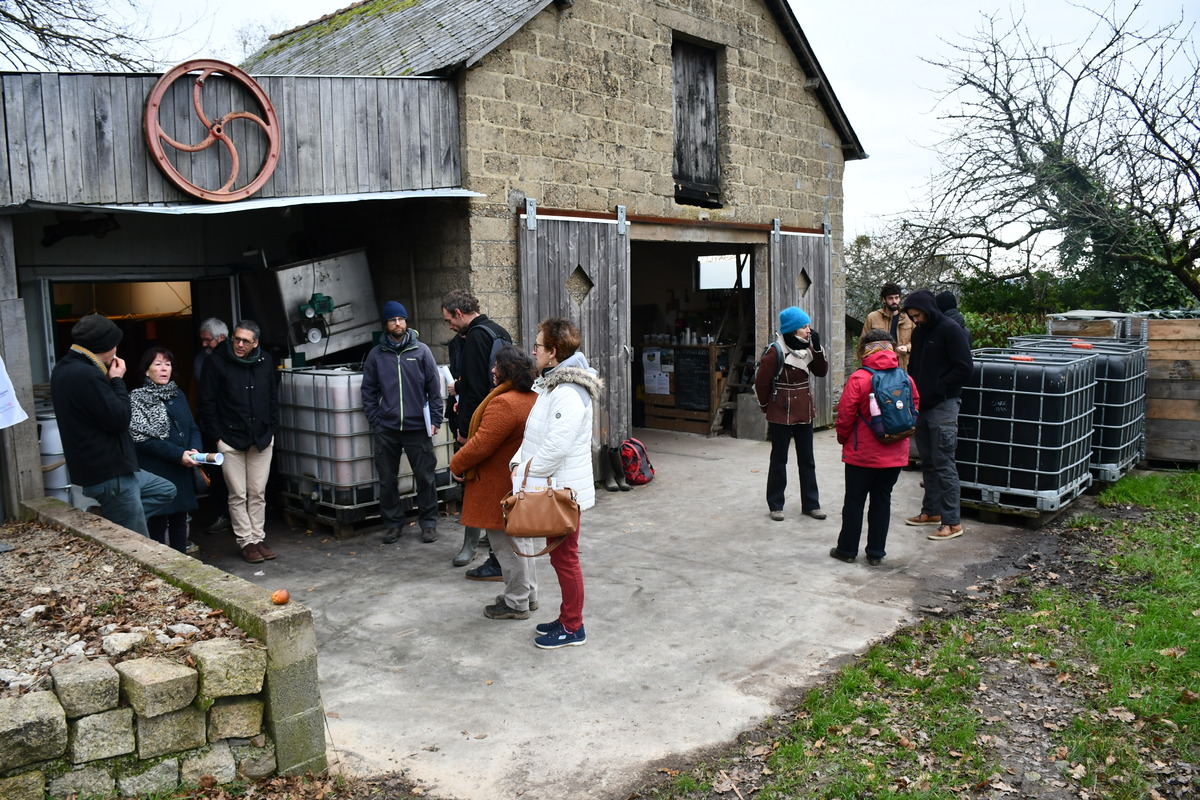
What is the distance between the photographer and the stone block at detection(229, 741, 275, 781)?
→ 3.67m

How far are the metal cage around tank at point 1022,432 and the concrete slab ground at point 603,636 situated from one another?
35cm

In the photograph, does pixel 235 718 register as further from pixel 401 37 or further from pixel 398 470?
pixel 401 37

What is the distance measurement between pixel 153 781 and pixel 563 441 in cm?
233

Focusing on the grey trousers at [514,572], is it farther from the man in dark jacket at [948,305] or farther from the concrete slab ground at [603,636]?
the man in dark jacket at [948,305]

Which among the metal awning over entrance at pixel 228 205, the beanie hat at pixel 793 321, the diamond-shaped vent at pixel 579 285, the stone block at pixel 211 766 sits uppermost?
the metal awning over entrance at pixel 228 205

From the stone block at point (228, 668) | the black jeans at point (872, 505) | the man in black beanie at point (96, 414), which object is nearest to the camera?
the stone block at point (228, 668)

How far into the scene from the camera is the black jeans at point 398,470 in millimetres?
7211

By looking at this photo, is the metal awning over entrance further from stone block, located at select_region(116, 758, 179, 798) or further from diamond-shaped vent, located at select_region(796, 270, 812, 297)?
diamond-shaped vent, located at select_region(796, 270, 812, 297)

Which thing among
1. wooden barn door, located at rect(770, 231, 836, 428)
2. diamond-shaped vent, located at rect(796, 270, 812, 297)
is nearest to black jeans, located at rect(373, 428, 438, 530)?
wooden barn door, located at rect(770, 231, 836, 428)

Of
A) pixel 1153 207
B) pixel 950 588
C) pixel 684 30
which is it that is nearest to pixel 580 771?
pixel 950 588

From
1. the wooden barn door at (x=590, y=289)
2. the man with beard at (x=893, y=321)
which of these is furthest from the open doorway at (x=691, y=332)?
the wooden barn door at (x=590, y=289)

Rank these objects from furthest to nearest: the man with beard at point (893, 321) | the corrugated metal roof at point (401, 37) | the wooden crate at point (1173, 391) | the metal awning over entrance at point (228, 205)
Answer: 1. the man with beard at point (893, 321)
2. the wooden crate at point (1173, 391)
3. the corrugated metal roof at point (401, 37)
4. the metal awning over entrance at point (228, 205)

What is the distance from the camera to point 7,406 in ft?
18.8

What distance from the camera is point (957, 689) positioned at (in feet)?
15.0
